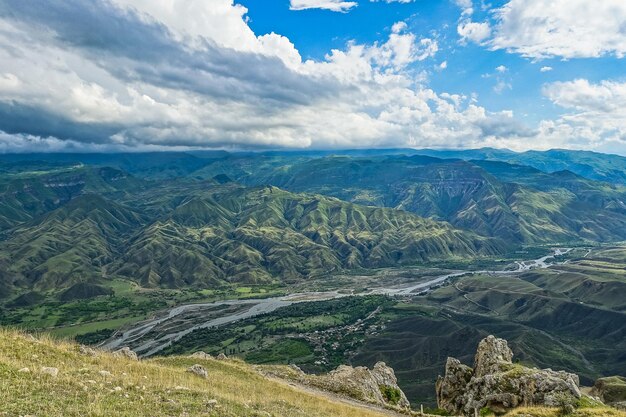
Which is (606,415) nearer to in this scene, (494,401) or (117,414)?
(494,401)

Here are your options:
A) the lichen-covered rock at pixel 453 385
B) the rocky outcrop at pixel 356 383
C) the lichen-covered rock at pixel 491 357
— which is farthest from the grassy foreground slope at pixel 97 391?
the lichen-covered rock at pixel 453 385

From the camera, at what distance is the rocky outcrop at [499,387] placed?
132ft

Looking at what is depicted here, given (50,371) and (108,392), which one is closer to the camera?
(108,392)

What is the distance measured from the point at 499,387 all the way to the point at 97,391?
39.6 metres

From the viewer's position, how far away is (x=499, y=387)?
147ft

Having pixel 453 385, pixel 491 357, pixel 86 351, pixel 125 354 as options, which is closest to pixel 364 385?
pixel 453 385

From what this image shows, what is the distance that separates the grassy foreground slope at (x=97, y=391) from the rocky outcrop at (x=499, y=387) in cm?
1884

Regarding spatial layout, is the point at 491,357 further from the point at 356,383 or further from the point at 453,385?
the point at 356,383

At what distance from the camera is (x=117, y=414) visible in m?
17.0

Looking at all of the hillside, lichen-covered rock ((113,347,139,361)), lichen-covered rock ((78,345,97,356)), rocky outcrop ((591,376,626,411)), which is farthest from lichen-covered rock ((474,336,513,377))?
lichen-covered rock ((78,345,97,356))

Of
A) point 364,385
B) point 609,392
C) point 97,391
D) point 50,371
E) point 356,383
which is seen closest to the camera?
point 97,391

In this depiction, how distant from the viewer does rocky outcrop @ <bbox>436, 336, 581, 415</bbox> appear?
40125mm

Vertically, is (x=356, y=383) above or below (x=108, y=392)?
below

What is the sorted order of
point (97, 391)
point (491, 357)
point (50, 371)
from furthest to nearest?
1. point (491, 357)
2. point (50, 371)
3. point (97, 391)
